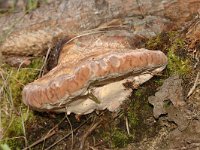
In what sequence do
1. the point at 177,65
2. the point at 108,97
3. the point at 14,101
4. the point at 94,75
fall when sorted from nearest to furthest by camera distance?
the point at 94,75 < the point at 108,97 < the point at 177,65 < the point at 14,101

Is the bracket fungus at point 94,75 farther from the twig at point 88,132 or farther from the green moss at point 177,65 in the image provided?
the green moss at point 177,65

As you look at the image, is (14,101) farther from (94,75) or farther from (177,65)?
(177,65)

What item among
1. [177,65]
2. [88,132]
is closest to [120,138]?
[88,132]

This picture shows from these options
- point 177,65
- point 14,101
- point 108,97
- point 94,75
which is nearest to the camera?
point 94,75

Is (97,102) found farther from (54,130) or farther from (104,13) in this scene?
(104,13)

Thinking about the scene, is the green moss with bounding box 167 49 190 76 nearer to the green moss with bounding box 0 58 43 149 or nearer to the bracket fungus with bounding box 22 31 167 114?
the bracket fungus with bounding box 22 31 167 114

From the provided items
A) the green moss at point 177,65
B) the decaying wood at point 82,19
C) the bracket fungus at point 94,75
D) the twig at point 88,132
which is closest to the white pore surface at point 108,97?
the bracket fungus at point 94,75

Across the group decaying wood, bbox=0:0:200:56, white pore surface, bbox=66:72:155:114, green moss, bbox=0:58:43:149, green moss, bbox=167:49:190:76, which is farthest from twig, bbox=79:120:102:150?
decaying wood, bbox=0:0:200:56

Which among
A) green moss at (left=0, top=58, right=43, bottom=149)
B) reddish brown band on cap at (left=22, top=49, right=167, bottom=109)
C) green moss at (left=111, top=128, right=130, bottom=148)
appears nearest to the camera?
reddish brown band on cap at (left=22, top=49, right=167, bottom=109)

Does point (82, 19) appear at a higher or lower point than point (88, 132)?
higher
